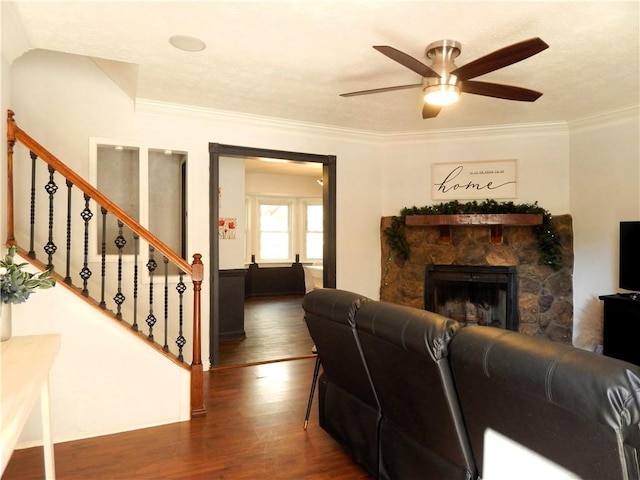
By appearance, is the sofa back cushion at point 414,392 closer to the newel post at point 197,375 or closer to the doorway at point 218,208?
the newel post at point 197,375

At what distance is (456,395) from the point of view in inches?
64.2

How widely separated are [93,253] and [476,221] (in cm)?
405

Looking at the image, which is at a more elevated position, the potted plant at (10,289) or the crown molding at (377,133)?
the crown molding at (377,133)

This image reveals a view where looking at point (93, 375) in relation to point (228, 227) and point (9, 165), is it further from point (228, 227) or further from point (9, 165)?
point (228, 227)

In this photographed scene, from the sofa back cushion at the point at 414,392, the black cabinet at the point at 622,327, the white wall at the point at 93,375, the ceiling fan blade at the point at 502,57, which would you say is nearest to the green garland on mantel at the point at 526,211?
the black cabinet at the point at 622,327

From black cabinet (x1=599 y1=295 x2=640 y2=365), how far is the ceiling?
1955 mm

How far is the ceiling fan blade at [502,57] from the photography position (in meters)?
2.17

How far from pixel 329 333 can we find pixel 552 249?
3.45 meters

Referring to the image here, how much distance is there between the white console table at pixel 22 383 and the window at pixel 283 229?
286 inches

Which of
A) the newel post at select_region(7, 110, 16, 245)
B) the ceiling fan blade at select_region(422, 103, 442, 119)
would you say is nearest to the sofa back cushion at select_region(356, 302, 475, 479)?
the ceiling fan blade at select_region(422, 103, 442, 119)

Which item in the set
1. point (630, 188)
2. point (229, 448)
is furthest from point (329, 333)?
point (630, 188)

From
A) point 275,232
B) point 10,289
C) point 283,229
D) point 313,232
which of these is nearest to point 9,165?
point 10,289

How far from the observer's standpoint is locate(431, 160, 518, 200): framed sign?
4.94m

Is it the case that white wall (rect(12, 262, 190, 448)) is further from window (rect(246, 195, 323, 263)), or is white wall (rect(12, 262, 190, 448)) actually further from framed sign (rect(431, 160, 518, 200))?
window (rect(246, 195, 323, 263))
